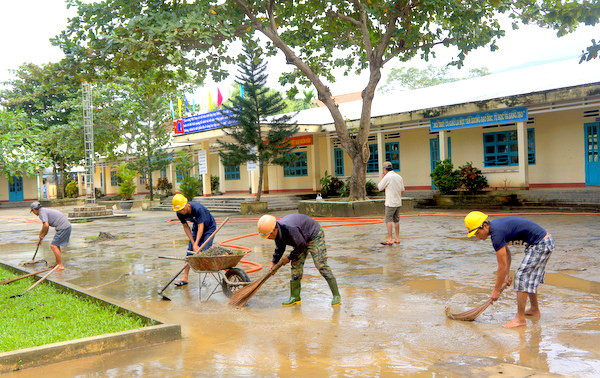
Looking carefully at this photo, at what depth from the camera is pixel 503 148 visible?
1906 cm

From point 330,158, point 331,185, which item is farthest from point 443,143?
point 330,158

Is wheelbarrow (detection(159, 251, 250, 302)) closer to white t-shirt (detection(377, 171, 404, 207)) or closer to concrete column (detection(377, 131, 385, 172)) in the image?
white t-shirt (detection(377, 171, 404, 207))

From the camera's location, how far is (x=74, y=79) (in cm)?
1502

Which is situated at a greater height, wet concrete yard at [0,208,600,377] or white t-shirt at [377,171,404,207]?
white t-shirt at [377,171,404,207]

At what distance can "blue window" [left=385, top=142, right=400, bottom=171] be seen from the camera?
2283 centimetres

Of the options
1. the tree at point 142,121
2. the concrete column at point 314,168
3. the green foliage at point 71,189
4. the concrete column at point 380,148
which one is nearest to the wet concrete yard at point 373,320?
the concrete column at point 380,148

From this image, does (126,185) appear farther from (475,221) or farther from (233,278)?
(475,221)

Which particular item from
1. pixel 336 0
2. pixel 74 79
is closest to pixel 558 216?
pixel 336 0

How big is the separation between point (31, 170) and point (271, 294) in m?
4.08

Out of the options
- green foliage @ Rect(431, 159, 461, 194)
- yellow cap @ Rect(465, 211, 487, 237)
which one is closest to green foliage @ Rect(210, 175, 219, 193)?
green foliage @ Rect(431, 159, 461, 194)

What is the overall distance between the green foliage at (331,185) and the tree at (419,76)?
32034 millimetres

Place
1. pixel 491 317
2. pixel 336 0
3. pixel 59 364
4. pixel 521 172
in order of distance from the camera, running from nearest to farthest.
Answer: pixel 59 364 < pixel 491 317 < pixel 336 0 < pixel 521 172

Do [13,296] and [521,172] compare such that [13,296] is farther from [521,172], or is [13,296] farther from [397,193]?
[521,172]

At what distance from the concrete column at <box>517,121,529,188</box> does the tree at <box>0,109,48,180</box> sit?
14.5 meters
